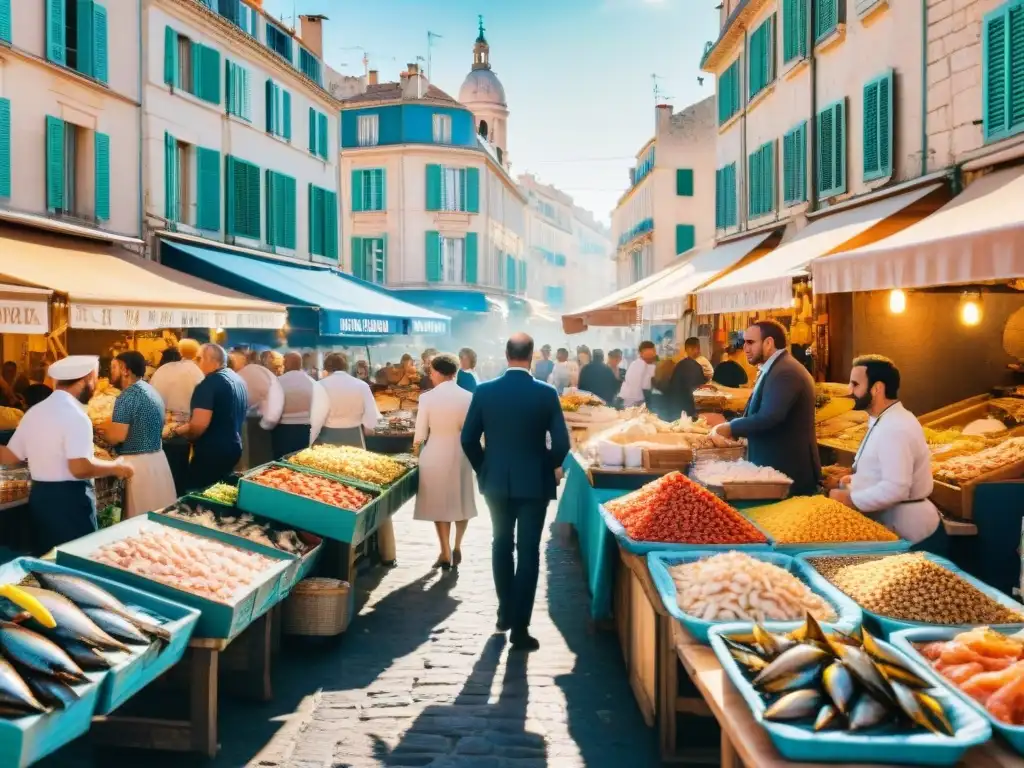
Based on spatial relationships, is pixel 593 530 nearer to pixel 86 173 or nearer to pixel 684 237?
pixel 86 173

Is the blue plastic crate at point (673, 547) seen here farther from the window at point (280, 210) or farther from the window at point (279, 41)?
the window at point (279, 41)

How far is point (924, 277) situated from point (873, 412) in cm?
118

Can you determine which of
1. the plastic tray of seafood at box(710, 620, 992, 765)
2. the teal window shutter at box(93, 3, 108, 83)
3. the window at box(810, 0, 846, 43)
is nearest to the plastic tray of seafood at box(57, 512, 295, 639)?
the plastic tray of seafood at box(710, 620, 992, 765)

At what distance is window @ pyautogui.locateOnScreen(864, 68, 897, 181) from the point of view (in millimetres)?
12062

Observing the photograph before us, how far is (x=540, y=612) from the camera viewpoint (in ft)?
25.3

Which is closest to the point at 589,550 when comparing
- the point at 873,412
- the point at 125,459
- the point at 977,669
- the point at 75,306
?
the point at 873,412

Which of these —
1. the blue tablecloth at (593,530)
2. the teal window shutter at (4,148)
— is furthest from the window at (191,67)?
the blue tablecloth at (593,530)

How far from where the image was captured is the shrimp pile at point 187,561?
499 centimetres

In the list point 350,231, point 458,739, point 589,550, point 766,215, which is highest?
point 350,231

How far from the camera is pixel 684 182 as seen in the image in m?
40.1

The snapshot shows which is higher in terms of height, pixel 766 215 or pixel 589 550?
pixel 766 215

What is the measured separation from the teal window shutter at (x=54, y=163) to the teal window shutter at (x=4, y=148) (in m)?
0.81

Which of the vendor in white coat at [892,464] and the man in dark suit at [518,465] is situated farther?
the man in dark suit at [518,465]

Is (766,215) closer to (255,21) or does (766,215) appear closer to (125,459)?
(255,21)
